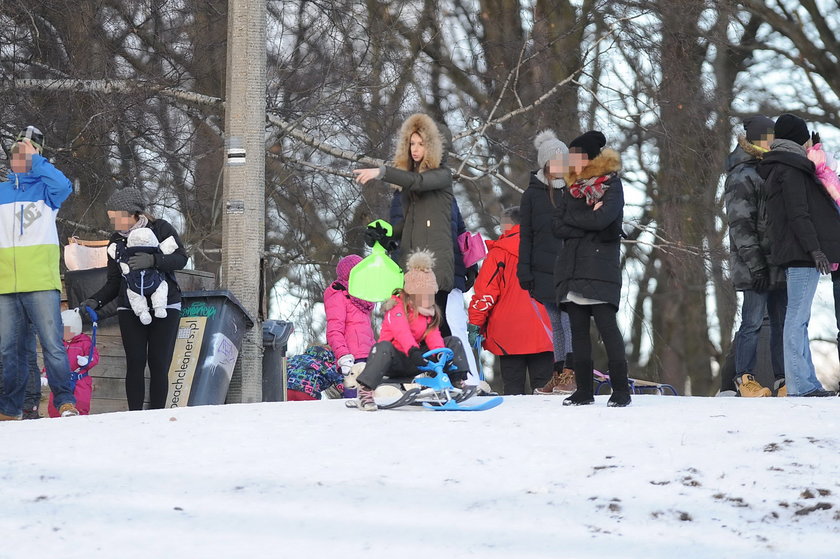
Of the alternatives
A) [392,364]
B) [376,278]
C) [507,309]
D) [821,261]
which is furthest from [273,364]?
[821,261]

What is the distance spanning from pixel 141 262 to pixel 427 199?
191 centimetres

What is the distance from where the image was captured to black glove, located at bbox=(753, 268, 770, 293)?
888 centimetres

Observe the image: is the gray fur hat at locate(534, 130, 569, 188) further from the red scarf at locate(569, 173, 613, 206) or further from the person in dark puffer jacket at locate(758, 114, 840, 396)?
the person in dark puffer jacket at locate(758, 114, 840, 396)

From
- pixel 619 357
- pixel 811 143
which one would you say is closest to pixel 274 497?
pixel 619 357

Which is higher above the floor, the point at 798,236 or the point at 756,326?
the point at 798,236

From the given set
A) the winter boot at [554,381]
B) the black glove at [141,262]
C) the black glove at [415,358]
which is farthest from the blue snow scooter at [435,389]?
the black glove at [141,262]

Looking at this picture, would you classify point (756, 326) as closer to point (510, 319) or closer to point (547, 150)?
point (510, 319)

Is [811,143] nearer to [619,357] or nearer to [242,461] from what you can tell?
[619,357]

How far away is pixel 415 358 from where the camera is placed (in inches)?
302

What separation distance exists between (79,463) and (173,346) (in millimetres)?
3091

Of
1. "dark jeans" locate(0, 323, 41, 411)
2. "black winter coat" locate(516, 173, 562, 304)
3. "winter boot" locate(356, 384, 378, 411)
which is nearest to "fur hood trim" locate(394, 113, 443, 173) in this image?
"black winter coat" locate(516, 173, 562, 304)

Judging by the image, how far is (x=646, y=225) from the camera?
15492mm

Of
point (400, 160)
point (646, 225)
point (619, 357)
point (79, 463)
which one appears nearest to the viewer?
point (79, 463)

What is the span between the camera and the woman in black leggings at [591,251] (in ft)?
24.7
